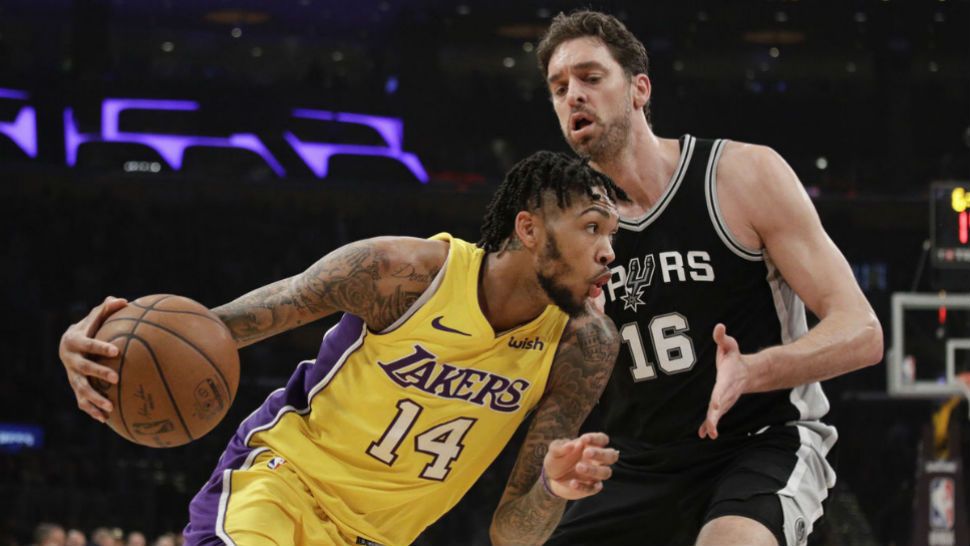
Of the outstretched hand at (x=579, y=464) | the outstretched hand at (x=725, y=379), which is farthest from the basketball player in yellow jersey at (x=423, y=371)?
the outstretched hand at (x=725, y=379)

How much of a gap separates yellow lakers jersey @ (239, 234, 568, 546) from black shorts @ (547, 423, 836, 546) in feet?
1.39

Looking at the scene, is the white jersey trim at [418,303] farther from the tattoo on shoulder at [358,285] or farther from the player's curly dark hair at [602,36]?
the player's curly dark hair at [602,36]

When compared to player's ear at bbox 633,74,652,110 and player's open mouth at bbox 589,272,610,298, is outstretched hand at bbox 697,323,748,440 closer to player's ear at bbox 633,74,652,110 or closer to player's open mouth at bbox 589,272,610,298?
player's open mouth at bbox 589,272,610,298

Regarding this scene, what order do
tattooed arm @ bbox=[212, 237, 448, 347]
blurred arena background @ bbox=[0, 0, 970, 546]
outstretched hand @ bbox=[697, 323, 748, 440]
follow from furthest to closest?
blurred arena background @ bbox=[0, 0, 970, 546]
tattooed arm @ bbox=[212, 237, 448, 347]
outstretched hand @ bbox=[697, 323, 748, 440]

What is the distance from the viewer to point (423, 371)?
11.0 feet

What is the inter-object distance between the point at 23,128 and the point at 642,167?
43.4ft

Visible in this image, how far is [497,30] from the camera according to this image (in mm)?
17234

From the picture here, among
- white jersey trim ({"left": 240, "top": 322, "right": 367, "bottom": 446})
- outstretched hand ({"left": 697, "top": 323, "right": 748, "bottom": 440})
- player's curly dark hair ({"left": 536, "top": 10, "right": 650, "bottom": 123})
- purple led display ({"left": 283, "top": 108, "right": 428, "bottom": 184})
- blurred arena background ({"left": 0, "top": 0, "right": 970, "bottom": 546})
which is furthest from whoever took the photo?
purple led display ({"left": 283, "top": 108, "right": 428, "bottom": 184})

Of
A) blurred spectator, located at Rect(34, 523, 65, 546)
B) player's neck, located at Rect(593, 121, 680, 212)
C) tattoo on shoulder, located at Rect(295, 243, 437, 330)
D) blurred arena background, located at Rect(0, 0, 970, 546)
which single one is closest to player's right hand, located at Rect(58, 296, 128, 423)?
tattoo on shoulder, located at Rect(295, 243, 437, 330)

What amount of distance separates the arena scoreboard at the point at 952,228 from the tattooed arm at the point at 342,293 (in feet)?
25.4

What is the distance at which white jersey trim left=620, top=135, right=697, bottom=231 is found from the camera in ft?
12.3

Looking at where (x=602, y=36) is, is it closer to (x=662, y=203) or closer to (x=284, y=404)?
(x=662, y=203)

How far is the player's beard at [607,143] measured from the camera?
151 inches

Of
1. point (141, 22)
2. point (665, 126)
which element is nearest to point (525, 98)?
point (665, 126)
